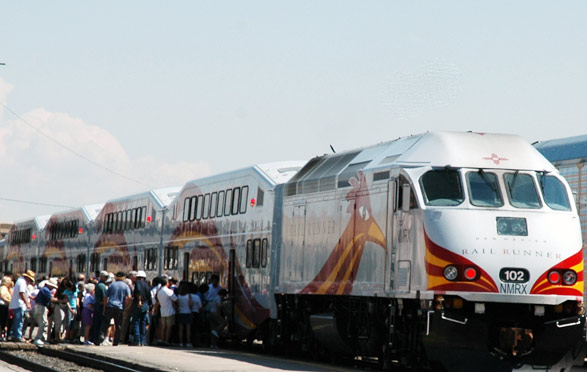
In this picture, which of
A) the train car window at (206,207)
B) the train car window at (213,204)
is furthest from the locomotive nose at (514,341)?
the train car window at (206,207)

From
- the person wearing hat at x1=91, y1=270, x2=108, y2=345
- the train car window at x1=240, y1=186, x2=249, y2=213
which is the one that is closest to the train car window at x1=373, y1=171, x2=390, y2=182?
the train car window at x1=240, y1=186, x2=249, y2=213

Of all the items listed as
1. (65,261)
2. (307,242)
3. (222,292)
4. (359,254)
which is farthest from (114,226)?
(359,254)

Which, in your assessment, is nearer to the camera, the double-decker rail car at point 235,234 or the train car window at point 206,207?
the double-decker rail car at point 235,234

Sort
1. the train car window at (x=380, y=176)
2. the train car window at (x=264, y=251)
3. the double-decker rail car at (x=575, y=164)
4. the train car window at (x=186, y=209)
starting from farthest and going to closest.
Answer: the train car window at (x=186, y=209)
the train car window at (x=264, y=251)
the double-decker rail car at (x=575, y=164)
the train car window at (x=380, y=176)

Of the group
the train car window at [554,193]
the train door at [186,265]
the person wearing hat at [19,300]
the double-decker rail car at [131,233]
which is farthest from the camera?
the double-decker rail car at [131,233]

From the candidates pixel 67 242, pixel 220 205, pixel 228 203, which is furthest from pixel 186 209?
pixel 67 242

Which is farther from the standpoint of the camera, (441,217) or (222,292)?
(222,292)

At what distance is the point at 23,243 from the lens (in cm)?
5050

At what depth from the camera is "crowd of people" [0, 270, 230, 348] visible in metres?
25.5

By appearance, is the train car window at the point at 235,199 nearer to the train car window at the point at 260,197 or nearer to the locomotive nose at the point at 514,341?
the train car window at the point at 260,197

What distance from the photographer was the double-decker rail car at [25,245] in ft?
157

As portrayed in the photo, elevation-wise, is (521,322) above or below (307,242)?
below

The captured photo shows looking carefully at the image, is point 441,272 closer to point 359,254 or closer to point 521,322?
point 521,322

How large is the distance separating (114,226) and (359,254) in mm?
19634
